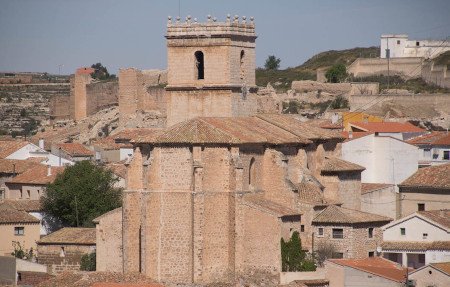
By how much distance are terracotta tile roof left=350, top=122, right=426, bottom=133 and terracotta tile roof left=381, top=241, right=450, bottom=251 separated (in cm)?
1962

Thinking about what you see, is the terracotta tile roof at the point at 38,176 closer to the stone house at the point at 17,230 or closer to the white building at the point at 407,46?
the stone house at the point at 17,230

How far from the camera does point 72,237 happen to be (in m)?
52.5

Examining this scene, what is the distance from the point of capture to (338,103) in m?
88.9

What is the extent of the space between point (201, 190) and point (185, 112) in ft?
14.5

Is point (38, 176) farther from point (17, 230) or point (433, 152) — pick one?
point (433, 152)

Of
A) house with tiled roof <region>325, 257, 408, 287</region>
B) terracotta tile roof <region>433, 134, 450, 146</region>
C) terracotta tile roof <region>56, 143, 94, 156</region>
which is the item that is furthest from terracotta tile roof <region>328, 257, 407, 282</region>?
terracotta tile roof <region>56, 143, 94, 156</region>

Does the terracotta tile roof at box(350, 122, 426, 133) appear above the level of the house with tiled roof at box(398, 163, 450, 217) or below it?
above

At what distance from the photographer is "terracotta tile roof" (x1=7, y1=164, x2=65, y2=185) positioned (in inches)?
2443

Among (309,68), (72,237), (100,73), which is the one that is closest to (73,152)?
(72,237)

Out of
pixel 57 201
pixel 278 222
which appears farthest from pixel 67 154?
pixel 278 222

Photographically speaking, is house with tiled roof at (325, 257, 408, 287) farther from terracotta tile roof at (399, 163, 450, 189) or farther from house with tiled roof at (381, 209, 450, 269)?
terracotta tile roof at (399, 163, 450, 189)

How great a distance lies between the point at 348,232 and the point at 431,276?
21.5 feet

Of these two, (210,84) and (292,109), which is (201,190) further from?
(292,109)

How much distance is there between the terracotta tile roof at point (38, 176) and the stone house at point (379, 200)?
1225cm
